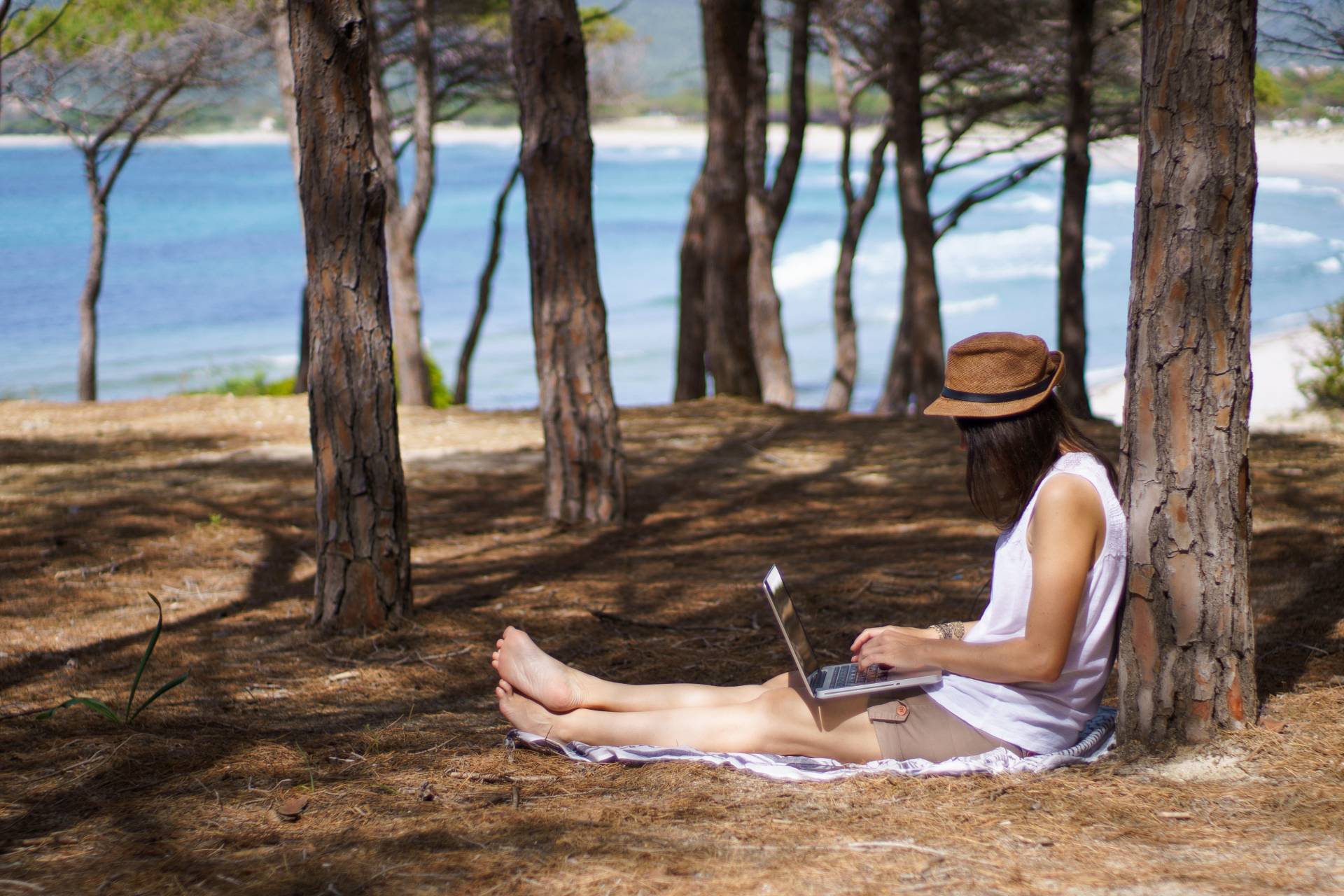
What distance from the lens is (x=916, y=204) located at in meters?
11.6

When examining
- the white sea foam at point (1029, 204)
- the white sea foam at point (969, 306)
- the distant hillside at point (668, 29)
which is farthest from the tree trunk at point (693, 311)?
the distant hillside at point (668, 29)

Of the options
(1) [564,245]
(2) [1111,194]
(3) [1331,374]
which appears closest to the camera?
(1) [564,245]

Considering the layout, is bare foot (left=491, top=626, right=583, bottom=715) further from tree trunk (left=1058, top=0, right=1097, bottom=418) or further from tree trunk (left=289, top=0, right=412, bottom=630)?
tree trunk (left=1058, top=0, right=1097, bottom=418)

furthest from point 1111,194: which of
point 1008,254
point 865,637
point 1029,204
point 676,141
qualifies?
point 865,637

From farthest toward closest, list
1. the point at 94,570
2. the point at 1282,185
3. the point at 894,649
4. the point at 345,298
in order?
the point at 1282,185, the point at 94,570, the point at 345,298, the point at 894,649

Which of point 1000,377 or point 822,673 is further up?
point 1000,377

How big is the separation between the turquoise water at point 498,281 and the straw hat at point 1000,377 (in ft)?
49.4

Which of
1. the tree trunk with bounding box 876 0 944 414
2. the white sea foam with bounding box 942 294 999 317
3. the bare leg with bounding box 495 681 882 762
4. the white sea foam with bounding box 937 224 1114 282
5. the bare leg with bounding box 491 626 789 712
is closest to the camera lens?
the bare leg with bounding box 495 681 882 762

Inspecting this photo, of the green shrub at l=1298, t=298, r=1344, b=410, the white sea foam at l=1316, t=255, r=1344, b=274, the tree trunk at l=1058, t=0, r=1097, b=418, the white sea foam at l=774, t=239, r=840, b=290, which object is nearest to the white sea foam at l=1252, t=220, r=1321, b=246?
the white sea foam at l=1316, t=255, r=1344, b=274

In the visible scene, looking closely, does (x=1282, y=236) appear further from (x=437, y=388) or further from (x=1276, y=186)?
(x=437, y=388)

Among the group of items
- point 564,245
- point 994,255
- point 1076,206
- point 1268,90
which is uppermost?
point 1268,90

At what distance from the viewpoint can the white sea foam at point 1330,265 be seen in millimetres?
31359

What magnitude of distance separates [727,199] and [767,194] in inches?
124

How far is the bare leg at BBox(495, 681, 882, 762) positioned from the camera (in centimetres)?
297
